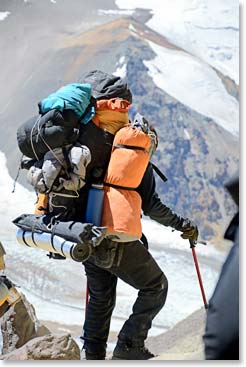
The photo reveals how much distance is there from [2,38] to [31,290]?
2.95ft

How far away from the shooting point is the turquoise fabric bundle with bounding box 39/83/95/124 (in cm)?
216

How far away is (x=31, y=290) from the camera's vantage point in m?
3.02

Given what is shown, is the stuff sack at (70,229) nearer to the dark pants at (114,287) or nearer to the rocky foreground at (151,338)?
the dark pants at (114,287)

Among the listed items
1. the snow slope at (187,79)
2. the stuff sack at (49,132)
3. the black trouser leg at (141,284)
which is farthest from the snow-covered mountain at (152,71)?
the stuff sack at (49,132)

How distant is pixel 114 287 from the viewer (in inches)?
91.2

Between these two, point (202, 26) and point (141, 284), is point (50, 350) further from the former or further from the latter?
point (202, 26)

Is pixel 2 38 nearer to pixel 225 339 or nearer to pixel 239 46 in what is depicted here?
pixel 239 46

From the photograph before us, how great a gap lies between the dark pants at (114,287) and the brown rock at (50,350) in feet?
0.17

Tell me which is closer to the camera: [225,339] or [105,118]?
[225,339]

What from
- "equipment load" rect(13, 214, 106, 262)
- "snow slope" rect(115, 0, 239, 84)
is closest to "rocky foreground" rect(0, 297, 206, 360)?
"equipment load" rect(13, 214, 106, 262)

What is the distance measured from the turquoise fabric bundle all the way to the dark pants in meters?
0.33

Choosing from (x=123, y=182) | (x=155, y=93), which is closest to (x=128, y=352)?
(x=123, y=182)

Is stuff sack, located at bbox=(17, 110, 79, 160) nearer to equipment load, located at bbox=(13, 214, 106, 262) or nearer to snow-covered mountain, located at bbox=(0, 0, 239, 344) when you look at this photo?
equipment load, located at bbox=(13, 214, 106, 262)

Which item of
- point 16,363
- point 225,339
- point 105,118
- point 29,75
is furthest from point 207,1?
point 225,339
